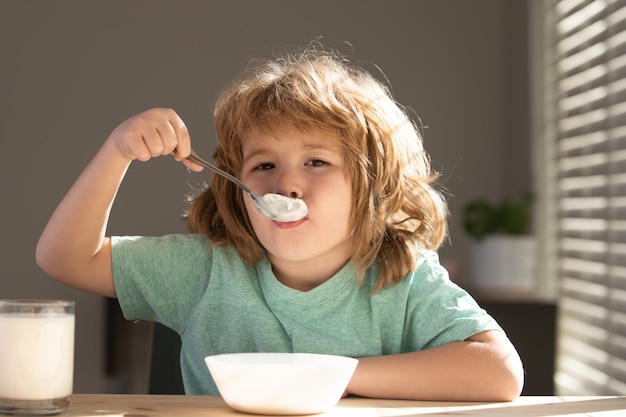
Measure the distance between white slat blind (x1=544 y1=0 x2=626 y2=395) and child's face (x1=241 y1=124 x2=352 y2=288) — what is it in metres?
0.97

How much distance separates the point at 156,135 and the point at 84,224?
20 cm

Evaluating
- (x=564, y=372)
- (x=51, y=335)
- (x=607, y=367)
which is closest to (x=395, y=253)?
(x=51, y=335)

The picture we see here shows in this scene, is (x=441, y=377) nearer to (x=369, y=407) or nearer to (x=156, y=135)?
(x=369, y=407)

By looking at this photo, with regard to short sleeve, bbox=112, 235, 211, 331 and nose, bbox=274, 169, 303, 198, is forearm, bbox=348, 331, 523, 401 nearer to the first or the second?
nose, bbox=274, 169, 303, 198

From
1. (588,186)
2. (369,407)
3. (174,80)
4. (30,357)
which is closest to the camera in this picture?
(30,357)

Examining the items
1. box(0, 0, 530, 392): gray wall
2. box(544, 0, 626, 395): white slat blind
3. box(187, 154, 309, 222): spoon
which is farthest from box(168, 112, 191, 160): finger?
box(0, 0, 530, 392): gray wall

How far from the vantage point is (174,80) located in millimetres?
3234

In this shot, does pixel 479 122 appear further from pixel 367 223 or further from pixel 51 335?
pixel 51 335

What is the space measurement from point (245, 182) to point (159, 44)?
2257 millimetres

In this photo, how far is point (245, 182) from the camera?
1118 millimetres

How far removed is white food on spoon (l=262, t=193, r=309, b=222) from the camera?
3.38ft

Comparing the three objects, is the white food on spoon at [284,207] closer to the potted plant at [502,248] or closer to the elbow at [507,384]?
the elbow at [507,384]

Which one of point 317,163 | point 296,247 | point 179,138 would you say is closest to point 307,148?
point 317,163

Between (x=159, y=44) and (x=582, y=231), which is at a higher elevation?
(x=159, y=44)
